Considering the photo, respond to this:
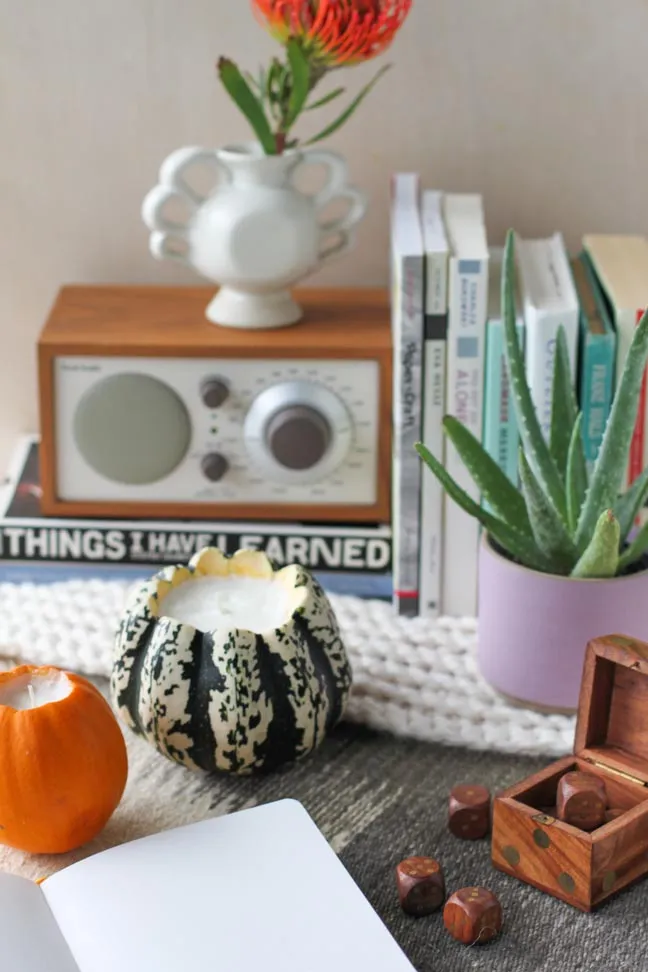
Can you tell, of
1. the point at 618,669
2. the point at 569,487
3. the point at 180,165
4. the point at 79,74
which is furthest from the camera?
the point at 79,74

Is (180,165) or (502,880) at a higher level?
(180,165)

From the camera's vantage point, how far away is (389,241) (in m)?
1.15

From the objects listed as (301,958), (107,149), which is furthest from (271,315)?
(301,958)

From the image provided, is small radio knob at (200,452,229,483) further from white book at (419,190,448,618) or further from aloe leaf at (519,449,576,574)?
aloe leaf at (519,449,576,574)

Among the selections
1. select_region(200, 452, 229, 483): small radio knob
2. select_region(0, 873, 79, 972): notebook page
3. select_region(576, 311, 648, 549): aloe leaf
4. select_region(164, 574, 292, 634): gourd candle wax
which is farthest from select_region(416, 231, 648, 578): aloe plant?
select_region(0, 873, 79, 972): notebook page

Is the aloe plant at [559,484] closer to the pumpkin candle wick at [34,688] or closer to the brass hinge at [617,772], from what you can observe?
the brass hinge at [617,772]

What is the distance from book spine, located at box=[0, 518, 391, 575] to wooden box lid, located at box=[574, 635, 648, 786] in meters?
0.30

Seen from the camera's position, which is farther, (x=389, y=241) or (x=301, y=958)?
(x=389, y=241)

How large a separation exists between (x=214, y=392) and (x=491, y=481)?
239 millimetres

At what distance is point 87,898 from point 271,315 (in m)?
0.52

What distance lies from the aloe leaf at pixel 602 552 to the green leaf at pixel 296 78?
383 millimetres

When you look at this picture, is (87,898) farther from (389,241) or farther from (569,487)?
(389,241)

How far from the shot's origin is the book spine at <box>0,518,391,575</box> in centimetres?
99

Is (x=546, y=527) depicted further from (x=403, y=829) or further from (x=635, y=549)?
(x=403, y=829)
